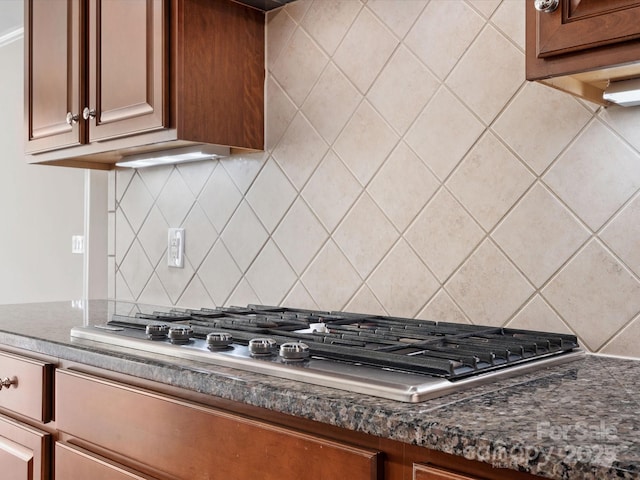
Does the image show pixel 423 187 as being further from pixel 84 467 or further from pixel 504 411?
pixel 84 467

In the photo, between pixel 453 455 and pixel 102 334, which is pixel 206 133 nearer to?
pixel 102 334

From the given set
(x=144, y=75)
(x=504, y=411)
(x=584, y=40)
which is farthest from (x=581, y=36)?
(x=144, y=75)

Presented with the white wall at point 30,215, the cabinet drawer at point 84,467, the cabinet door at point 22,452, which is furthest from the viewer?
the white wall at point 30,215

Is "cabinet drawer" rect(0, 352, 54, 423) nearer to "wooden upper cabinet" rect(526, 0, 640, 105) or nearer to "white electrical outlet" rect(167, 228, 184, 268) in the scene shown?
"white electrical outlet" rect(167, 228, 184, 268)

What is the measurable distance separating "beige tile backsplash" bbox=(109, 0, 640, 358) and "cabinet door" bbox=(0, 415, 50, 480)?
0.72 metres

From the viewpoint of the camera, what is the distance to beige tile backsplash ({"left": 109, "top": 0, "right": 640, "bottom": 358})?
129 centimetres

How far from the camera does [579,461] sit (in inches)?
24.9

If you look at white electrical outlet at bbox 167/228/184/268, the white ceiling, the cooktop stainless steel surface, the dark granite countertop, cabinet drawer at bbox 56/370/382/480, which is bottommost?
cabinet drawer at bbox 56/370/382/480

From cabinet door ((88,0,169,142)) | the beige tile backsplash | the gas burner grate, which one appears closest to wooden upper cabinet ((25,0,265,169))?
cabinet door ((88,0,169,142))

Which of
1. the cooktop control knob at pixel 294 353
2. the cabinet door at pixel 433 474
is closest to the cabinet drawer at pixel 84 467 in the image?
the cooktop control knob at pixel 294 353

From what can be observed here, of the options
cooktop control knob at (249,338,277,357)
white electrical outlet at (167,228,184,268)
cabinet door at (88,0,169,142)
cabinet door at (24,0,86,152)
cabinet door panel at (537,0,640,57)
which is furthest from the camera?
white electrical outlet at (167,228,184,268)

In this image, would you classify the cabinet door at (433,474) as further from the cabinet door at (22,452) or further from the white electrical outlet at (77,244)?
the white electrical outlet at (77,244)

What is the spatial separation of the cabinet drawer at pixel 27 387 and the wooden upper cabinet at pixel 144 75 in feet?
2.15

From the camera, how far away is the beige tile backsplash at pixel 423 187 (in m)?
1.29
